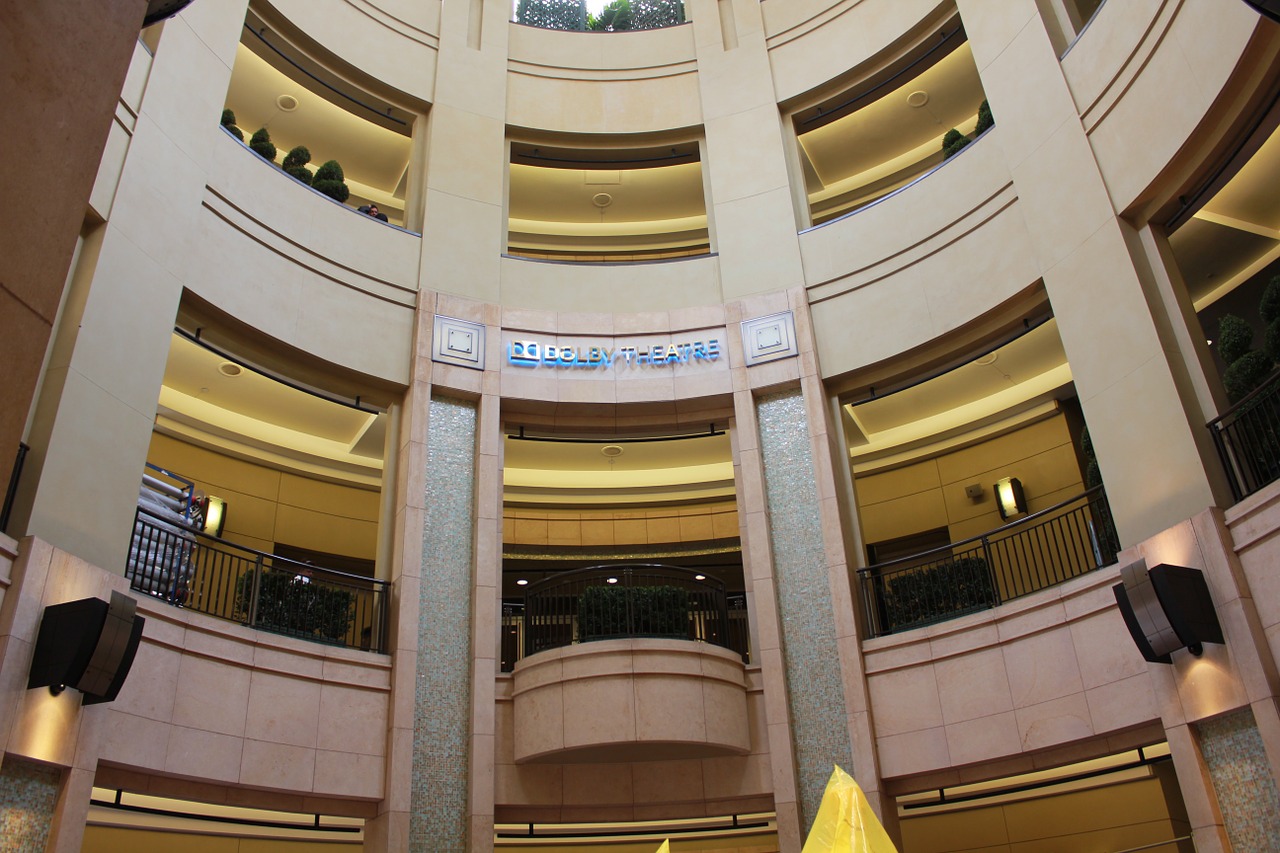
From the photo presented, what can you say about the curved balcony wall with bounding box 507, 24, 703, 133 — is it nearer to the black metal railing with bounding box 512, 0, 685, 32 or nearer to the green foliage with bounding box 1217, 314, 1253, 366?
the black metal railing with bounding box 512, 0, 685, 32

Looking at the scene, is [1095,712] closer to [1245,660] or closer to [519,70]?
[1245,660]

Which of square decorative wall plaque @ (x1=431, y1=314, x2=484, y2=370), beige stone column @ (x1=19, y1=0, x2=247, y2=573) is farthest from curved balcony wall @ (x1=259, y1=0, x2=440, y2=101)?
square decorative wall plaque @ (x1=431, y1=314, x2=484, y2=370)

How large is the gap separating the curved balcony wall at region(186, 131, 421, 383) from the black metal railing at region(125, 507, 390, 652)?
2.68 meters

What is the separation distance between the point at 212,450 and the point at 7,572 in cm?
774

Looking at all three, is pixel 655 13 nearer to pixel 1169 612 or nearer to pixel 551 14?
pixel 551 14

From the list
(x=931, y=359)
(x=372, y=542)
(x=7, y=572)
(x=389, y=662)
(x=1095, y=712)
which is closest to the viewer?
(x=7, y=572)

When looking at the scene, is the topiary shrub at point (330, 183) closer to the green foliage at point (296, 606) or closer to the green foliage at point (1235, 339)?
the green foliage at point (296, 606)

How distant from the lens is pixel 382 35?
14547 mm

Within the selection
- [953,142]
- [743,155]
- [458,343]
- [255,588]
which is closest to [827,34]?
[743,155]

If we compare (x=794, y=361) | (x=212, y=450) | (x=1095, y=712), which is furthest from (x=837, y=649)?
(x=212, y=450)

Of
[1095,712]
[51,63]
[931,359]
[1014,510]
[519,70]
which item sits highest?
[519,70]

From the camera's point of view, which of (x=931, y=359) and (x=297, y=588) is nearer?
(x=297, y=588)

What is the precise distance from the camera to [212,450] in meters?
15.2

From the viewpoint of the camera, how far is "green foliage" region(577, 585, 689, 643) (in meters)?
11.7
